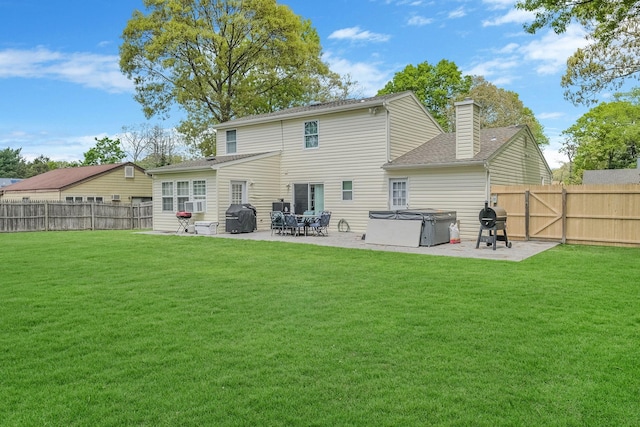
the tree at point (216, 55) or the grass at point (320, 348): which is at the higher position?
the tree at point (216, 55)

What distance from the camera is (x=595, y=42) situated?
593 inches

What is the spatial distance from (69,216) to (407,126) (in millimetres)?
16139

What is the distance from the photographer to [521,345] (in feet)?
12.8

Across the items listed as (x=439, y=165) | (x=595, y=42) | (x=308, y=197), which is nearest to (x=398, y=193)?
(x=439, y=165)

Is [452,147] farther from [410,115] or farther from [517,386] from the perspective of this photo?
[517,386]

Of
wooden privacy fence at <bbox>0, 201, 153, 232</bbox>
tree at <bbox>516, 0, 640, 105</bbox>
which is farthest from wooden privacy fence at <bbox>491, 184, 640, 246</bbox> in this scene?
wooden privacy fence at <bbox>0, 201, 153, 232</bbox>

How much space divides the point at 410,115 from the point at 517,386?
1497 cm

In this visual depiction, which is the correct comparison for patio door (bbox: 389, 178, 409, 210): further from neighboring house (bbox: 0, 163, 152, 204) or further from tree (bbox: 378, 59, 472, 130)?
neighboring house (bbox: 0, 163, 152, 204)

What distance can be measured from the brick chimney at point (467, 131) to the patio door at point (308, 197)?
5.59 m

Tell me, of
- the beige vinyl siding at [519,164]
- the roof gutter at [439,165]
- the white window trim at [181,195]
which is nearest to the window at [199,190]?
the white window trim at [181,195]

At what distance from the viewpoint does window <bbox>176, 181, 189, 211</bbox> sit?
17.4 meters

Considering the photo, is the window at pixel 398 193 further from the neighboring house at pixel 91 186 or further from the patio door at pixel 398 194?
the neighboring house at pixel 91 186

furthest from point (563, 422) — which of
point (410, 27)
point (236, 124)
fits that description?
point (410, 27)

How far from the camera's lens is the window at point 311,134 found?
17.4m
